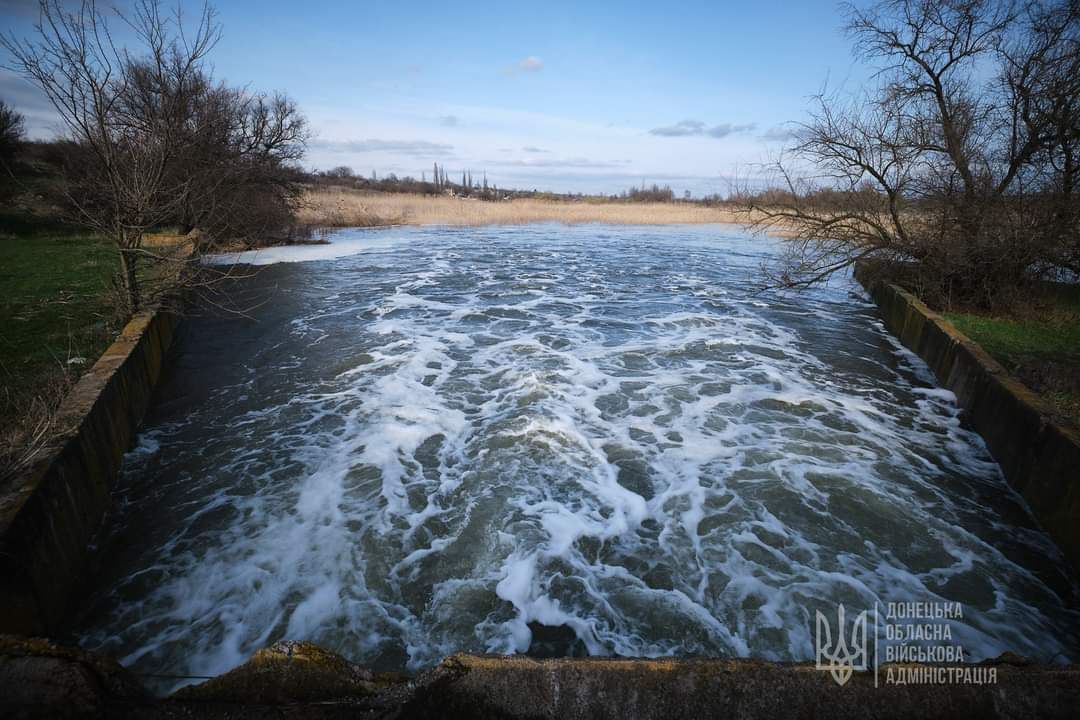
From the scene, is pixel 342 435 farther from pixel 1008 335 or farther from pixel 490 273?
pixel 490 273

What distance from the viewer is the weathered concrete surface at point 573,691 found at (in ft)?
6.18

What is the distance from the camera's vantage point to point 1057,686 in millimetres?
1994

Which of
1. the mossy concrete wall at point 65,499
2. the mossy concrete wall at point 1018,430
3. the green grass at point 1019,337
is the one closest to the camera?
the mossy concrete wall at point 65,499

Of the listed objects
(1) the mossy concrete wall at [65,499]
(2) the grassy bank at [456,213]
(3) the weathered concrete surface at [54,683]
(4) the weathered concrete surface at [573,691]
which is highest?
(2) the grassy bank at [456,213]

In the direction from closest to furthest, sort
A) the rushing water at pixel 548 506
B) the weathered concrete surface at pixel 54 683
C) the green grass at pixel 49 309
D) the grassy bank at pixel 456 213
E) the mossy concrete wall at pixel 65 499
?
the weathered concrete surface at pixel 54 683 → the mossy concrete wall at pixel 65 499 → the rushing water at pixel 548 506 → the green grass at pixel 49 309 → the grassy bank at pixel 456 213

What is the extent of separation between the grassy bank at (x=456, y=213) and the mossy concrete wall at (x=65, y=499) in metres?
25.3

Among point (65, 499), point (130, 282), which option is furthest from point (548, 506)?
point (130, 282)

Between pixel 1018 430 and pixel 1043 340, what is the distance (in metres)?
4.18

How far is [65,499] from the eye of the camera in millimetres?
3904

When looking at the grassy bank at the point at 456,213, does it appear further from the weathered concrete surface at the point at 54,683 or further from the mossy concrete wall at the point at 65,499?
the weathered concrete surface at the point at 54,683

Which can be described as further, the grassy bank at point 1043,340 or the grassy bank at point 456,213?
the grassy bank at point 456,213

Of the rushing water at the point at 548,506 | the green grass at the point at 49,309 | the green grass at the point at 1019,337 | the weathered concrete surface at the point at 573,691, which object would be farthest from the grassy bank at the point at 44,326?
the green grass at the point at 1019,337

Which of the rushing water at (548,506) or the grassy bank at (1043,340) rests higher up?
the grassy bank at (1043,340)

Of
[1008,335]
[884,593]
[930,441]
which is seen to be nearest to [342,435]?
[884,593]
